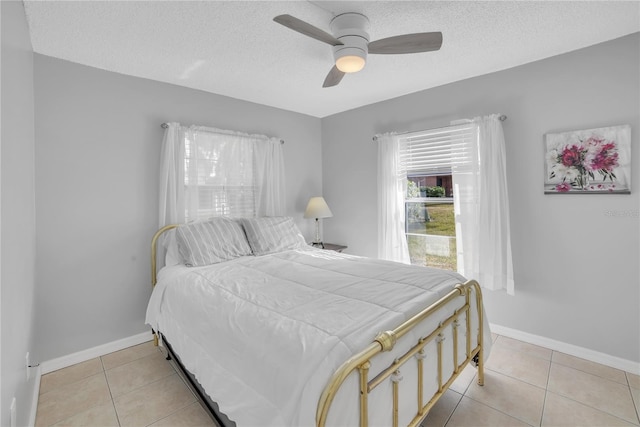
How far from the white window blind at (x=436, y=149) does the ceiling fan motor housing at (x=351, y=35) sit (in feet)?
5.31

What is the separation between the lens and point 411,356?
150cm

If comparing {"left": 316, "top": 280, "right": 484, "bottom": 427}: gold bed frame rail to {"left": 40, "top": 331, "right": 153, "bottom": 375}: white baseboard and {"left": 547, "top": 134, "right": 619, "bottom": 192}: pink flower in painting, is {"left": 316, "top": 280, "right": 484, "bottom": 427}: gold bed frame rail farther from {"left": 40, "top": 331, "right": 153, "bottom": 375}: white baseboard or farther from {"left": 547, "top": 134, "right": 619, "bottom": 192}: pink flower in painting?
{"left": 40, "top": 331, "right": 153, "bottom": 375}: white baseboard

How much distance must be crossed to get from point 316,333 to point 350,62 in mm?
1674

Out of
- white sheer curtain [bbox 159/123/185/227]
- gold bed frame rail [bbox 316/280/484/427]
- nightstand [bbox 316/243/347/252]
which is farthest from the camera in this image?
nightstand [bbox 316/243/347/252]

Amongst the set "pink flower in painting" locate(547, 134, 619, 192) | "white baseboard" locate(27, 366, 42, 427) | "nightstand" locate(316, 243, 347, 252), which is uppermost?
"pink flower in painting" locate(547, 134, 619, 192)

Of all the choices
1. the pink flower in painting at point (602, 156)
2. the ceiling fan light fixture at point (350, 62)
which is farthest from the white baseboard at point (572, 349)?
the ceiling fan light fixture at point (350, 62)

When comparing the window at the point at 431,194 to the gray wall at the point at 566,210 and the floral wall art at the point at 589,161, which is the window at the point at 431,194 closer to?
the gray wall at the point at 566,210

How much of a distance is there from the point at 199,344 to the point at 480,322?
187 cm

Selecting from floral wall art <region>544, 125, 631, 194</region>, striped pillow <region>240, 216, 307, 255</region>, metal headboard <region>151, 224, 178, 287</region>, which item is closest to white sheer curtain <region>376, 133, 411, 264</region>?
striped pillow <region>240, 216, 307, 255</region>

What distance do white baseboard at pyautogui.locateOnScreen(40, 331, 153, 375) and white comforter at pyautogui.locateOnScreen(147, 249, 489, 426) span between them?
66cm

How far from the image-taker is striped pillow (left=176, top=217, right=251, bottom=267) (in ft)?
8.81

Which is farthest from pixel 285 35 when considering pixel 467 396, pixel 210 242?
pixel 467 396

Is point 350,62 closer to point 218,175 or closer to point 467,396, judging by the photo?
point 218,175

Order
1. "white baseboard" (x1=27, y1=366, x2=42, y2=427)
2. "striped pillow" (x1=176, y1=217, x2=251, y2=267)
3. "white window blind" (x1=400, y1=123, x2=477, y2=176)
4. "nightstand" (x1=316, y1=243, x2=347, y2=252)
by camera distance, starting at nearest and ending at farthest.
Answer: "white baseboard" (x1=27, y1=366, x2=42, y2=427) → "striped pillow" (x1=176, y1=217, x2=251, y2=267) → "white window blind" (x1=400, y1=123, x2=477, y2=176) → "nightstand" (x1=316, y1=243, x2=347, y2=252)
